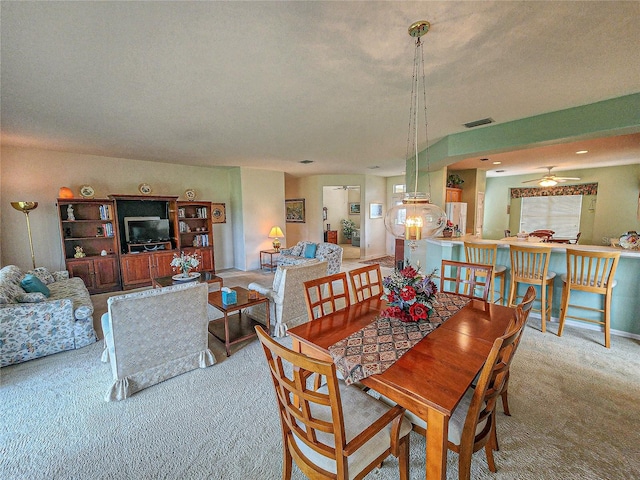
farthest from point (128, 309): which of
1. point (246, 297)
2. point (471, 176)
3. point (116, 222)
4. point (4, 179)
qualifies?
point (471, 176)

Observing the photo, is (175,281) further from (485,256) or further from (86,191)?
(485,256)

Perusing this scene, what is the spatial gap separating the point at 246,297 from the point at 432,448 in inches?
101

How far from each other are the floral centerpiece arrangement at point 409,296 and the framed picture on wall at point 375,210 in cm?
692

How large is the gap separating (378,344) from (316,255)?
4.35 m

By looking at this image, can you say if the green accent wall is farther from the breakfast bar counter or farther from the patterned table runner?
the patterned table runner

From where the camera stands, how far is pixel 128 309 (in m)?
2.19

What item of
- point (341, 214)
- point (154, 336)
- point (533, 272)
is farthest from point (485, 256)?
point (341, 214)

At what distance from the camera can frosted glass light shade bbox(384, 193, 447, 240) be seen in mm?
2115

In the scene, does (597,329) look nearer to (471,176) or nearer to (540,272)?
(540,272)

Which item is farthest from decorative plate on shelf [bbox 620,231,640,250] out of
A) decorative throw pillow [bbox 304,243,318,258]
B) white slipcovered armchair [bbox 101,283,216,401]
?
white slipcovered armchair [bbox 101,283,216,401]

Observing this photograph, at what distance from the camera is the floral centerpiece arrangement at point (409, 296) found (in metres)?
1.82

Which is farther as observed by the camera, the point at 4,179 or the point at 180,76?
the point at 4,179

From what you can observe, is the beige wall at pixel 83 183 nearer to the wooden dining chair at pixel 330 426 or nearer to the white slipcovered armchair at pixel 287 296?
Result: the white slipcovered armchair at pixel 287 296

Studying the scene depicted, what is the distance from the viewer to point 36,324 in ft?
9.17
